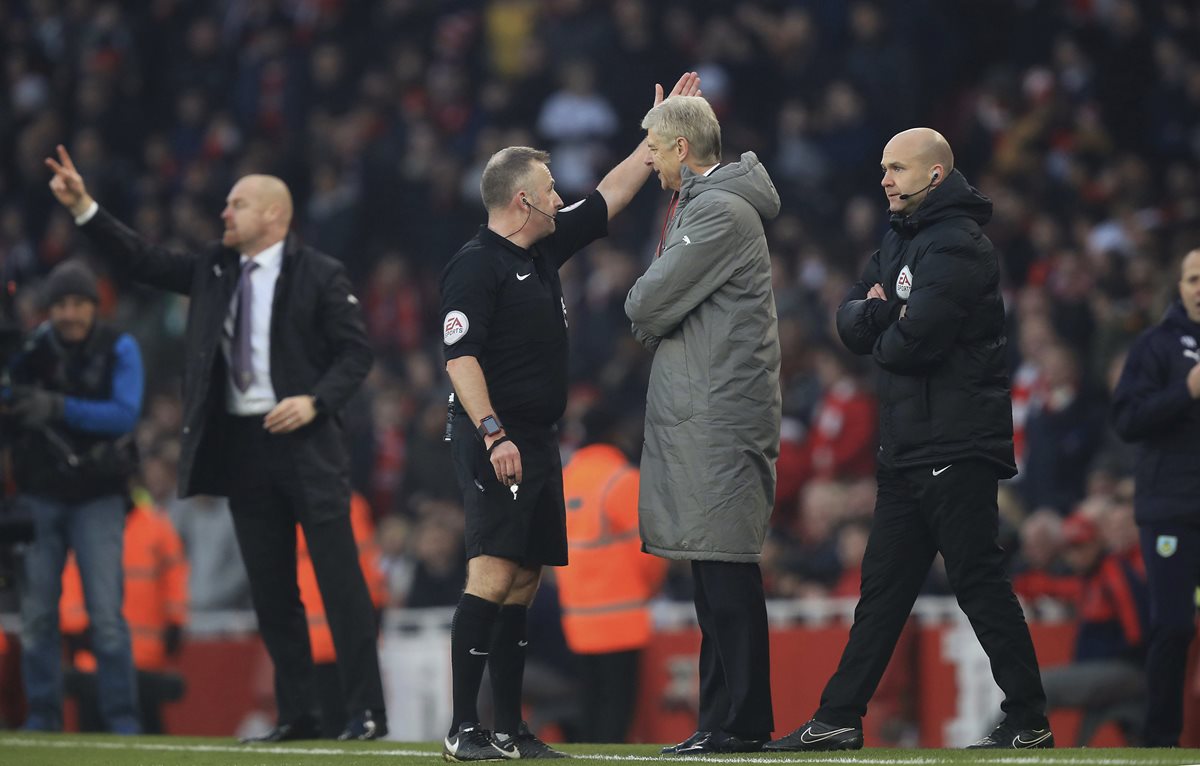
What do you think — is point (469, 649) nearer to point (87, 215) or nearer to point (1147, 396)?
point (87, 215)

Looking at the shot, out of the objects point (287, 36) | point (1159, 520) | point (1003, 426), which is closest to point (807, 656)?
point (1159, 520)

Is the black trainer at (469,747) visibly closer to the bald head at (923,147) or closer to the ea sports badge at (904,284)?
the ea sports badge at (904,284)

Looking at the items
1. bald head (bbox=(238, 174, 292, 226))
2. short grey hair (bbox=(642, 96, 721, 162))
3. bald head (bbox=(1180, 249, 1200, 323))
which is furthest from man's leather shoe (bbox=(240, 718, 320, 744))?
bald head (bbox=(1180, 249, 1200, 323))

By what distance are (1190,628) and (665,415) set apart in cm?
253

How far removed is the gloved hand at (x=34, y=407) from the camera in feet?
29.3

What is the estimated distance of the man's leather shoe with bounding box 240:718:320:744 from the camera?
817 cm

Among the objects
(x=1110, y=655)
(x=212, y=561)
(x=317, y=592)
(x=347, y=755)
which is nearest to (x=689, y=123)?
(x=347, y=755)

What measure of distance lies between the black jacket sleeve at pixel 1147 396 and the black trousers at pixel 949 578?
1.46 metres

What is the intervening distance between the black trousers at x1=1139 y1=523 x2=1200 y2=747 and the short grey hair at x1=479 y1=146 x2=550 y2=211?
3073 mm

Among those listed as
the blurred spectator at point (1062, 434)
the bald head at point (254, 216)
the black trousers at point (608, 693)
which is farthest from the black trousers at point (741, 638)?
the blurred spectator at point (1062, 434)

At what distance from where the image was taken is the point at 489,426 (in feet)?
21.6

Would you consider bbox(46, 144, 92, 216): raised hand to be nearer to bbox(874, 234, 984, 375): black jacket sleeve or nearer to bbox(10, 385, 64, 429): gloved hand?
bbox(10, 385, 64, 429): gloved hand

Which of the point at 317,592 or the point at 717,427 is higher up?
the point at 717,427

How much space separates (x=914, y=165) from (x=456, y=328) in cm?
173
